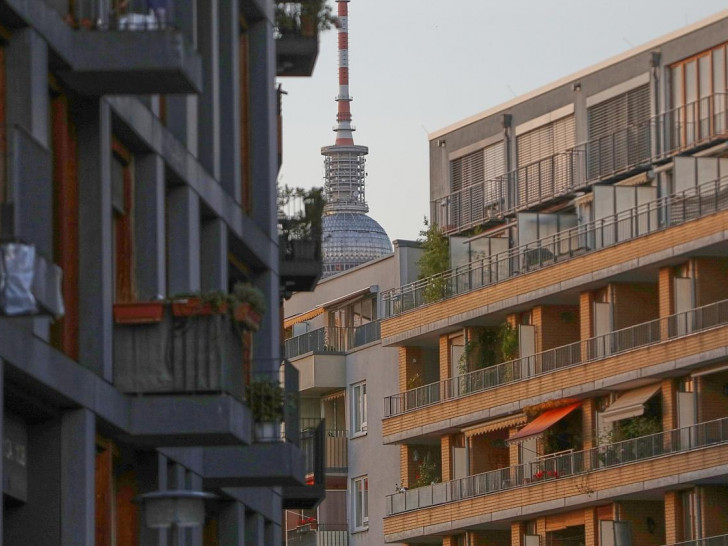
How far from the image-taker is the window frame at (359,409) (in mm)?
78750

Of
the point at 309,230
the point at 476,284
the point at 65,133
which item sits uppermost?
the point at 476,284

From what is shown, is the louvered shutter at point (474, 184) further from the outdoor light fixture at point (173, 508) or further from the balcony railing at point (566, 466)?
the outdoor light fixture at point (173, 508)

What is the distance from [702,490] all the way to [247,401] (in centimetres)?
3361

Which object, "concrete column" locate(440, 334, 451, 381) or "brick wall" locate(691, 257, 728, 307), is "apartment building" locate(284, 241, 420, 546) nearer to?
"concrete column" locate(440, 334, 451, 381)

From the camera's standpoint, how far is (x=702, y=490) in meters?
58.5

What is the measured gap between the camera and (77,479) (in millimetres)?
21047

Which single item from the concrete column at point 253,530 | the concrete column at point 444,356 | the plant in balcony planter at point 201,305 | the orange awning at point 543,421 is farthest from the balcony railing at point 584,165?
the plant in balcony planter at point 201,305

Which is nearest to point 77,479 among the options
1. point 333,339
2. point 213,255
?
point 213,255

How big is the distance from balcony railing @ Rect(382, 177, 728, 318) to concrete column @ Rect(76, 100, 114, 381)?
1465 inches

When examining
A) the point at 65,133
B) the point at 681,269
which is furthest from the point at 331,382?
the point at 65,133

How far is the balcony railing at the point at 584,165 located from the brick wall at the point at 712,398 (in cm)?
652

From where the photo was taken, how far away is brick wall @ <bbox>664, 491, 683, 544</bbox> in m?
59.3

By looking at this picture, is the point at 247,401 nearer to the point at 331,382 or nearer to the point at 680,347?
the point at 680,347

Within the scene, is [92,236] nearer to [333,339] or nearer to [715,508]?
[715,508]
